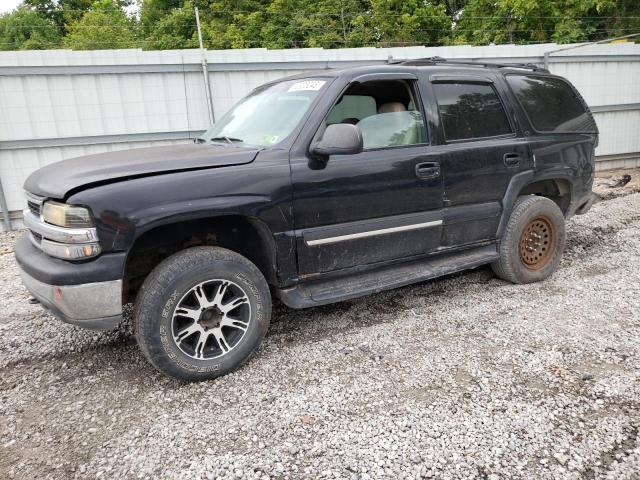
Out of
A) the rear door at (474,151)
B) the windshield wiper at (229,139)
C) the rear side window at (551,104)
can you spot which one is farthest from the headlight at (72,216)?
the rear side window at (551,104)

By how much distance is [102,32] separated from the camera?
33938 millimetres

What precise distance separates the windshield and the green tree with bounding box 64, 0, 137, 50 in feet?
106

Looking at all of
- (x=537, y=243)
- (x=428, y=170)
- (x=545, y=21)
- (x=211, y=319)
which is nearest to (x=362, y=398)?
(x=211, y=319)

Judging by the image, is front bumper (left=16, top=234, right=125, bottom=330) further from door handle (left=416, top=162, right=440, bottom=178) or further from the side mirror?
door handle (left=416, top=162, right=440, bottom=178)

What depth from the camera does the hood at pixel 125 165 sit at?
2.80 m

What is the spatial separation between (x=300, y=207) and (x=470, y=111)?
6.28 feet

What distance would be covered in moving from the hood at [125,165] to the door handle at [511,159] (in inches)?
90.2

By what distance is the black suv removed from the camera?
2801 mm

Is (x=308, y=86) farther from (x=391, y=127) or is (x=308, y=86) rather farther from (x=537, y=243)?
(x=537, y=243)

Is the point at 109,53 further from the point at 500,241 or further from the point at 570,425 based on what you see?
the point at 570,425

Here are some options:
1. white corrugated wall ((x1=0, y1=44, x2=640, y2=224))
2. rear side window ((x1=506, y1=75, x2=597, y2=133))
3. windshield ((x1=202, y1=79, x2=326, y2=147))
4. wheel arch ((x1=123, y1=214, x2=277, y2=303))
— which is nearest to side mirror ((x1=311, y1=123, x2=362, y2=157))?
windshield ((x1=202, y1=79, x2=326, y2=147))

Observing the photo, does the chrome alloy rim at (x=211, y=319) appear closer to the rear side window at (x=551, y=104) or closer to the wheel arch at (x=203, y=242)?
the wheel arch at (x=203, y=242)

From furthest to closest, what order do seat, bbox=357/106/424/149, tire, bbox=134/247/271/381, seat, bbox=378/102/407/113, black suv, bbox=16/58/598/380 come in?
1. seat, bbox=378/102/407/113
2. seat, bbox=357/106/424/149
3. tire, bbox=134/247/271/381
4. black suv, bbox=16/58/598/380

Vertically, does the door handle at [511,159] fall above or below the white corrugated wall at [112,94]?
below
